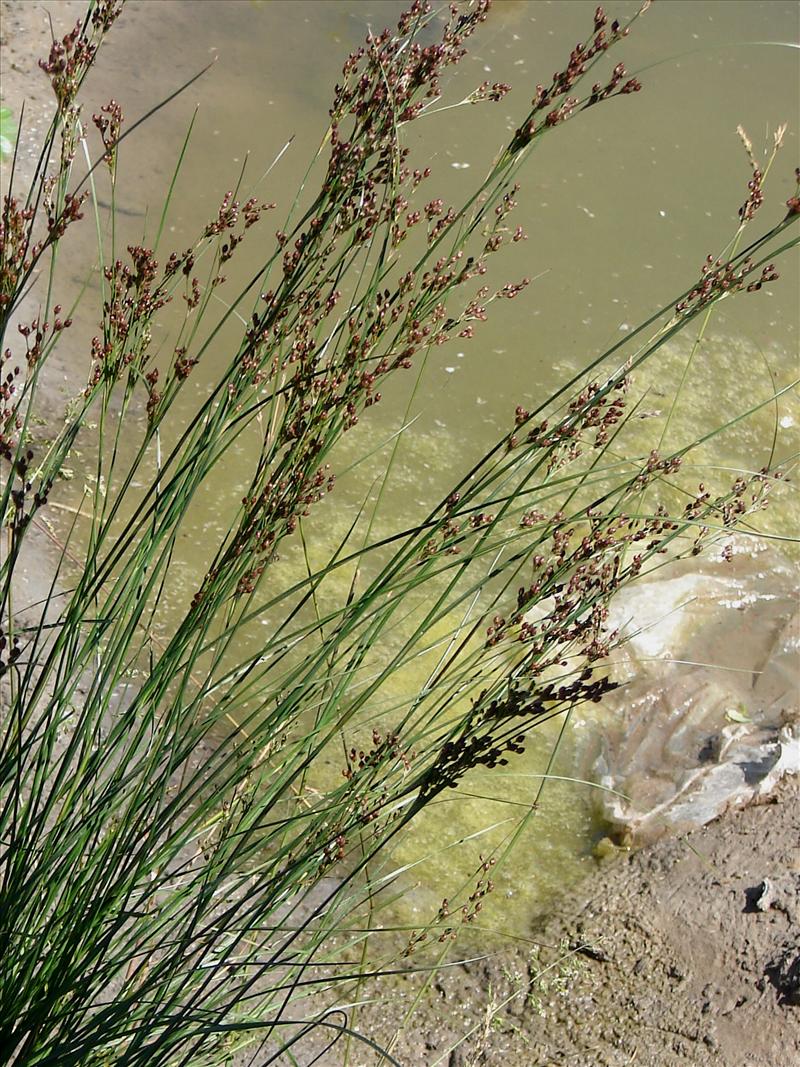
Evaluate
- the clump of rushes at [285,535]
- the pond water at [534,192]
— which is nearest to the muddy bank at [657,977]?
the pond water at [534,192]

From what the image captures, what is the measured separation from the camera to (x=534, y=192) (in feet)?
16.4

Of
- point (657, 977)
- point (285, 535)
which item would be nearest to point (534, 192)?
point (657, 977)

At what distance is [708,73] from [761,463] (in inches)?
109

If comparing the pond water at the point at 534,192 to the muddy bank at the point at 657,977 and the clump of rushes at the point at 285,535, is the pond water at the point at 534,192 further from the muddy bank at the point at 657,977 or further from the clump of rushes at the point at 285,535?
the clump of rushes at the point at 285,535

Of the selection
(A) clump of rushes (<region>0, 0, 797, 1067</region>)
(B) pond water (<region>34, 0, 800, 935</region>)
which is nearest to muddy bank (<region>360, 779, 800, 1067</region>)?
(B) pond water (<region>34, 0, 800, 935</region>)

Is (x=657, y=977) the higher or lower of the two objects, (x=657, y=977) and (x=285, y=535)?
the lower

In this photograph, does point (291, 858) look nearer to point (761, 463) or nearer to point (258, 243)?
point (761, 463)

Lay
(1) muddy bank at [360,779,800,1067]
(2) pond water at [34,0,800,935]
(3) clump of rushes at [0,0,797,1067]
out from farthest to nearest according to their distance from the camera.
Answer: (2) pond water at [34,0,800,935]
(1) muddy bank at [360,779,800,1067]
(3) clump of rushes at [0,0,797,1067]

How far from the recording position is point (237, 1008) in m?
1.72

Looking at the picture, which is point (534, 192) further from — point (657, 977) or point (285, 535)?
point (285, 535)

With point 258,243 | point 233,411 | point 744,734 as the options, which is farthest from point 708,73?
point 233,411

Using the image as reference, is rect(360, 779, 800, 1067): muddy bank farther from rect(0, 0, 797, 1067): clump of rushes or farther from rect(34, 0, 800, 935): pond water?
rect(0, 0, 797, 1067): clump of rushes

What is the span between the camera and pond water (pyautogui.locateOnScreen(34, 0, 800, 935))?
372 cm

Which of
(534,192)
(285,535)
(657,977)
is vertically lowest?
(657,977)
